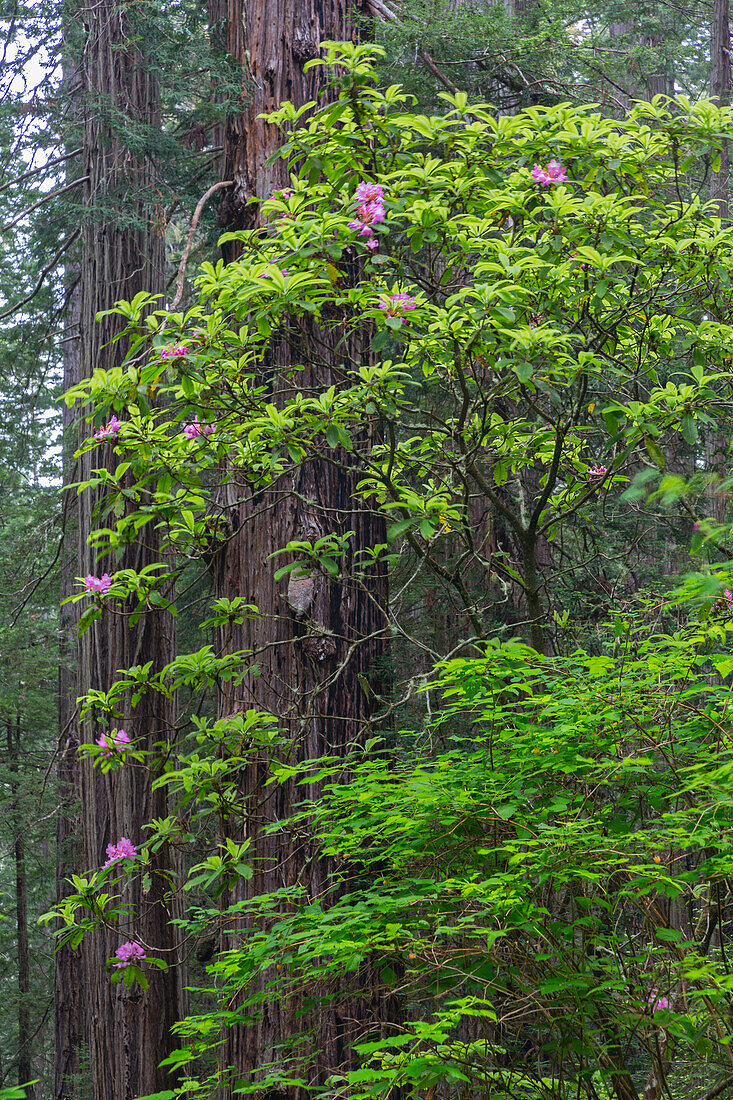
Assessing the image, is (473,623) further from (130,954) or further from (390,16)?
(390,16)

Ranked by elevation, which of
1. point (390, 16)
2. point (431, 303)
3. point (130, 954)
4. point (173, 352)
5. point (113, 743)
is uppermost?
point (390, 16)

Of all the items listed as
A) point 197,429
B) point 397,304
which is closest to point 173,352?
point 197,429

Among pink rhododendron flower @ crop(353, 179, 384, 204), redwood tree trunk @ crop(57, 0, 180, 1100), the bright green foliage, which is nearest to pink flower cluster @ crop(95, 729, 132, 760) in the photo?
Result: the bright green foliage

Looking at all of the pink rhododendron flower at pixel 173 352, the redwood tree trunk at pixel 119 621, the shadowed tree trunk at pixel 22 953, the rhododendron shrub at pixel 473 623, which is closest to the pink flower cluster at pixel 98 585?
the rhododendron shrub at pixel 473 623

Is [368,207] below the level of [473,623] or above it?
above

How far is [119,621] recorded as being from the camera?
5855 millimetres

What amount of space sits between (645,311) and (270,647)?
1.89 m

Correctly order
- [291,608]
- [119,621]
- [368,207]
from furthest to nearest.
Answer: [119,621] → [291,608] → [368,207]

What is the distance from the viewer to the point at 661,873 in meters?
2.28

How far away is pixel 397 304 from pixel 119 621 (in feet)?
11.4

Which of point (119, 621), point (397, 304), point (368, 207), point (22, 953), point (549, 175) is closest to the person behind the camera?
point (397, 304)

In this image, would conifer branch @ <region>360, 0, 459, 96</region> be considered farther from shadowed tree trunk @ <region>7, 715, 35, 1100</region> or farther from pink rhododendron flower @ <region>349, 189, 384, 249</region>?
shadowed tree trunk @ <region>7, 715, 35, 1100</region>

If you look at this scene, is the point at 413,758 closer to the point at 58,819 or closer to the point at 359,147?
the point at 359,147

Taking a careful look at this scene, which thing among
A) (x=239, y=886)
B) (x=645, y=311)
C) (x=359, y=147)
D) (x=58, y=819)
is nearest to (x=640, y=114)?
(x=645, y=311)
